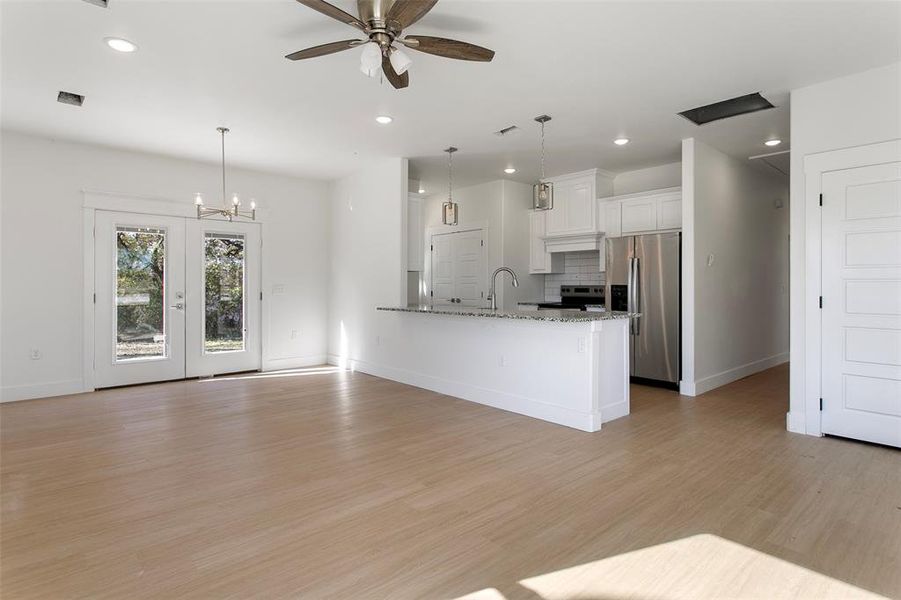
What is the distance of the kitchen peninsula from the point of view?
13.0ft

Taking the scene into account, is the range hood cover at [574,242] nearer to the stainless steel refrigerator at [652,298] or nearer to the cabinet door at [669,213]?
the stainless steel refrigerator at [652,298]

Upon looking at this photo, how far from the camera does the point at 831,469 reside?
308 cm

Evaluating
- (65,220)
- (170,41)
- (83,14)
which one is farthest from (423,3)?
(65,220)

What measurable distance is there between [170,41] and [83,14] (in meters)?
0.44

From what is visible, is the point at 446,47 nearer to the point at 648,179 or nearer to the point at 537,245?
the point at 648,179

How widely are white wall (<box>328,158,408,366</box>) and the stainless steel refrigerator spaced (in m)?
2.69

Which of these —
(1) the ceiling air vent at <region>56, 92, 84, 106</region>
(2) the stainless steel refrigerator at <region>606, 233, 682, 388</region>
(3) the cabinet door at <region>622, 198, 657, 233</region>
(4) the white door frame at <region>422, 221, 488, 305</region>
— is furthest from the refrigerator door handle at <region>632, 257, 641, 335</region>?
(1) the ceiling air vent at <region>56, 92, 84, 106</region>

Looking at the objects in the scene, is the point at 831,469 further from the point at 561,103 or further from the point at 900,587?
the point at 561,103

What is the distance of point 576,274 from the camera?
7.17 meters

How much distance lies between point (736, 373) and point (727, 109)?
128 inches

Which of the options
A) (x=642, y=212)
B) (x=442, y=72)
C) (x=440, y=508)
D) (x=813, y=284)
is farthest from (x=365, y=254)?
(x=813, y=284)

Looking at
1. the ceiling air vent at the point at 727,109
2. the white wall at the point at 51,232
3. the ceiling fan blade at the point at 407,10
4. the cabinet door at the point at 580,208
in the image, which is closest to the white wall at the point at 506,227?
the cabinet door at the point at 580,208

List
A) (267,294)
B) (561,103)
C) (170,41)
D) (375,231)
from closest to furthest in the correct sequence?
(170,41) → (561,103) → (375,231) → (267,294)

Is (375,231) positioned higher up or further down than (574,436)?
higher up
